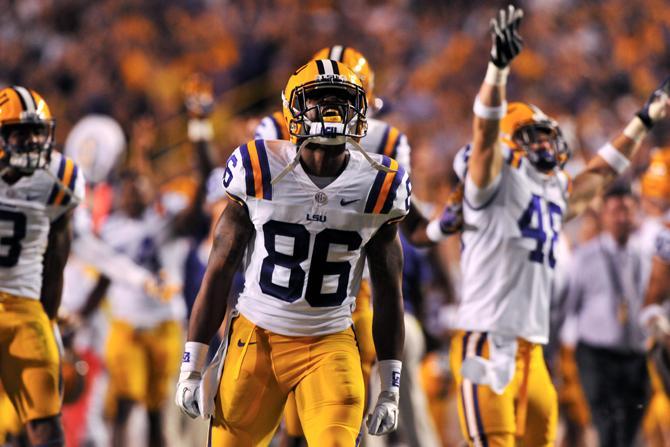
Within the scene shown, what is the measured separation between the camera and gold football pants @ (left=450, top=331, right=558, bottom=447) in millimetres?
4246

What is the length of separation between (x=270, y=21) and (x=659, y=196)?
7.21m

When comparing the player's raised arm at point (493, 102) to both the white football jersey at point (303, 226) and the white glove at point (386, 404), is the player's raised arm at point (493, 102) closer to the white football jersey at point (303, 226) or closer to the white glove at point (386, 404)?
the white football jersey at point (303, 226)

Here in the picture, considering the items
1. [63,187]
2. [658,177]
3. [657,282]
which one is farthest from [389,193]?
[658,177]

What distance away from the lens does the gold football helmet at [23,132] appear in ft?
14.5

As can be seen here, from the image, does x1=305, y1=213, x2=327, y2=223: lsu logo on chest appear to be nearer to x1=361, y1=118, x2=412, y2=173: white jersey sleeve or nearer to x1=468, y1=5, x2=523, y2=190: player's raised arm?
x1=468, y1=5, x2=523, y2=190: player's raised arm

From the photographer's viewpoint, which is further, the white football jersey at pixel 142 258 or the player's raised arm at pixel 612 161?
the white football jersey at pixel 142 258

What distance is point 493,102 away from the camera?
4.15 meters

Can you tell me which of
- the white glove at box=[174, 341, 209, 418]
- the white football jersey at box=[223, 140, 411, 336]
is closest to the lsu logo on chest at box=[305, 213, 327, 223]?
the white football jersey at box=[223, 140, 411, 336]

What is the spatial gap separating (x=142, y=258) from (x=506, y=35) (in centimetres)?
389

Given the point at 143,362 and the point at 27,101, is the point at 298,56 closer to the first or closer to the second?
the point at 143,362

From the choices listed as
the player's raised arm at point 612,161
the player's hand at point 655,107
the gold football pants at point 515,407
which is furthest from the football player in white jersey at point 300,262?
the player's hand at point 655,107

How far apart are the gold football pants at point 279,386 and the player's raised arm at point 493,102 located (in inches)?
44.3

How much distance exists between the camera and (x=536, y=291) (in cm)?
448

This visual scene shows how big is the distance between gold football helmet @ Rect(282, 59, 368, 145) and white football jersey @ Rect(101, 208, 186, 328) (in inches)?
143
